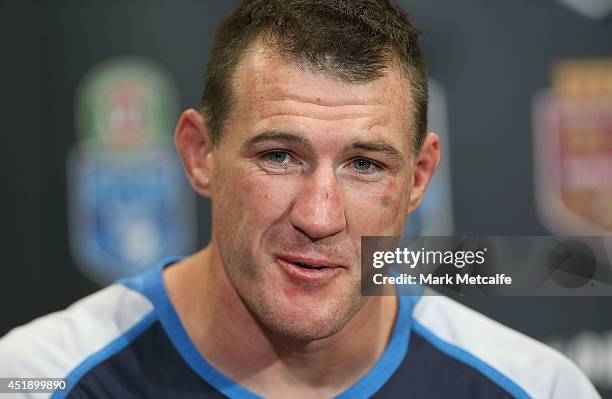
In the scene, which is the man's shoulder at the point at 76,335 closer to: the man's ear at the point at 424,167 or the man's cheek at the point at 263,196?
the man's cheek at the point at 263,196

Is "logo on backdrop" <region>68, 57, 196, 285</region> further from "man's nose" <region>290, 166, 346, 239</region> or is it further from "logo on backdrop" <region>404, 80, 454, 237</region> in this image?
"man's nose" <region>290, 166, 346, 239</region>

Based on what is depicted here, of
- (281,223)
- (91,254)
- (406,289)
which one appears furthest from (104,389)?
(91,254)

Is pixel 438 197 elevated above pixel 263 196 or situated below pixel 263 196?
above

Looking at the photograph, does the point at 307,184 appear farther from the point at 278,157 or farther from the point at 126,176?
the point at 126,176

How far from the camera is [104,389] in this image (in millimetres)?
1282

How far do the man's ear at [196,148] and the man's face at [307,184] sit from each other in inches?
→ 4.9

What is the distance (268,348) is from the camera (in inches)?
52.9

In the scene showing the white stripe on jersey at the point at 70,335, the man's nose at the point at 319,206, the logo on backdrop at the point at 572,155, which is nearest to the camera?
the man's nose at the point at 319,206

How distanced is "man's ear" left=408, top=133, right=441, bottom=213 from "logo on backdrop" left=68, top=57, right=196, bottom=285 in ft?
3.61

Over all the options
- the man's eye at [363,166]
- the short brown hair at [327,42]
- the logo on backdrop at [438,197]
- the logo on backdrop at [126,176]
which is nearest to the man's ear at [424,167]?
the short brown hair at [327,42]

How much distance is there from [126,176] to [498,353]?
51.8 inches

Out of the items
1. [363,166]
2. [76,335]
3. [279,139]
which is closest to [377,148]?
[363,166]

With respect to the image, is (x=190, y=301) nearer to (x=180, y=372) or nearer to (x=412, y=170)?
(x=180, y=372)

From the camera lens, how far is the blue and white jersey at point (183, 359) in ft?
4.26
